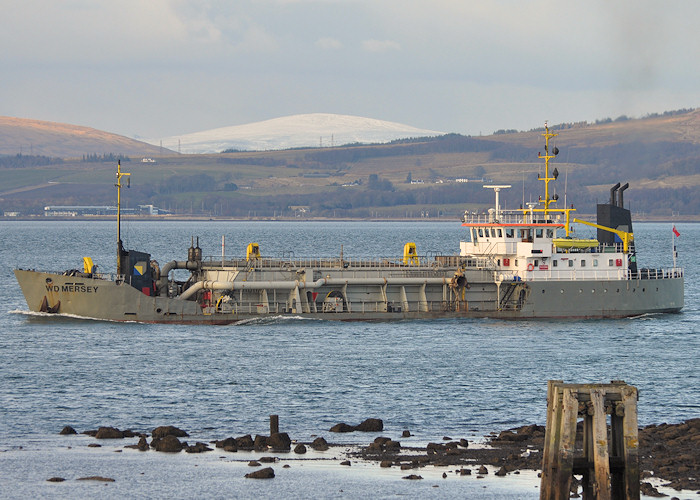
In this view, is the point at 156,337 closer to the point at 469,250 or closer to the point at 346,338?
the point at 346,338

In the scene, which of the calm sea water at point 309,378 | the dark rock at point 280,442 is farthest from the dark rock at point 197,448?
the dark rock at point 280,442

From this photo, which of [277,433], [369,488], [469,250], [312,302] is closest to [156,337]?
[312,302]

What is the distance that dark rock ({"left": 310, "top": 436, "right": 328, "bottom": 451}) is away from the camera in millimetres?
32500

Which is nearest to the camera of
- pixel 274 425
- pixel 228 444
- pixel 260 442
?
pixel 228 444

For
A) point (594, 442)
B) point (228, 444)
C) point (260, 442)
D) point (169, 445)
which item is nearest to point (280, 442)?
point (260, 442)

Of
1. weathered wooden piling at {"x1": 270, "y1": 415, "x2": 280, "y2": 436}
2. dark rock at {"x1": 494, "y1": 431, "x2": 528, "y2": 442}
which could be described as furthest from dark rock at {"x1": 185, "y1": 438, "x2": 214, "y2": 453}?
dark rock at {"x1": 494, "y1": 431, "x2": 528, "y2": 442}

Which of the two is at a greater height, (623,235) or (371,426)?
(623,235)

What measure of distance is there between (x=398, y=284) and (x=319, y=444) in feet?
93.2

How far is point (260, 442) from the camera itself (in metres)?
32.9

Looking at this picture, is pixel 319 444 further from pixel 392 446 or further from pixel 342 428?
pixel 342 428

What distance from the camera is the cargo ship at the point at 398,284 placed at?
2295 inches

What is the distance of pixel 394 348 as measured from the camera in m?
52.3

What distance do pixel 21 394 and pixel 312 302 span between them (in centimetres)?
2187

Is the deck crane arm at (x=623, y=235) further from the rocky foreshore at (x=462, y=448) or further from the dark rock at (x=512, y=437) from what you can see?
the dark rock at (x=512, y=437)
